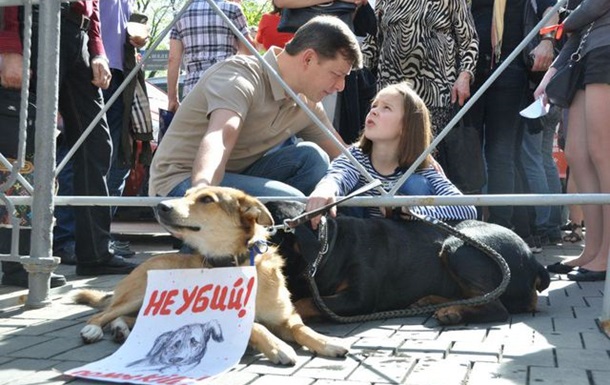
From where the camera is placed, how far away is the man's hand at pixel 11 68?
424cm

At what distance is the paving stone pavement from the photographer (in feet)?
8.58

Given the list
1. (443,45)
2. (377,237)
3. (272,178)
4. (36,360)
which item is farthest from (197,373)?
(443,45)

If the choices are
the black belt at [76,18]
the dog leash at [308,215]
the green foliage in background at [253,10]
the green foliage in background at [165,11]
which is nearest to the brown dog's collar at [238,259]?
the dog leash at [308,215]

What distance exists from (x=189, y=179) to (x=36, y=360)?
1379 mm

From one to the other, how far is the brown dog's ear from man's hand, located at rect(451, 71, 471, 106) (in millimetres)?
2657

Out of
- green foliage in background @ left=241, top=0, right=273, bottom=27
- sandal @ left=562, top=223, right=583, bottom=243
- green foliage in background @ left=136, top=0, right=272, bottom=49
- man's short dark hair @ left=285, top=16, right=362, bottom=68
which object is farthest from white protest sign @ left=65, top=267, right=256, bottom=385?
green foliage in background @ left=241, top=0, right=273, bottom=27

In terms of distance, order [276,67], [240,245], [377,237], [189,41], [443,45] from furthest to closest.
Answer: [189,41]
[443,45]
[276,67]
[377,237]
[240,245]

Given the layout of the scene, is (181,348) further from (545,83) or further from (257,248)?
(545,83)

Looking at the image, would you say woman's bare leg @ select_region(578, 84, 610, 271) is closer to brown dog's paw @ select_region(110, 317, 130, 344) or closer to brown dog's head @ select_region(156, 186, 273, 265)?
brown dog's head @ select_region(156, 186, 273, 265)

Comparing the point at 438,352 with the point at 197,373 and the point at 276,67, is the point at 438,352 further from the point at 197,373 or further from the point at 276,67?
the point at 276,67

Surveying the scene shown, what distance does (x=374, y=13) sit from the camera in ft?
19.0

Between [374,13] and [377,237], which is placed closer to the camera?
[377,237]

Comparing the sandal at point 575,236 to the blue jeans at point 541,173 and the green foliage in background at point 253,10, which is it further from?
the green foliage in background at point 253,10

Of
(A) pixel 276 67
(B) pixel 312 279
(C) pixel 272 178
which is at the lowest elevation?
(B) pixel 312 279
